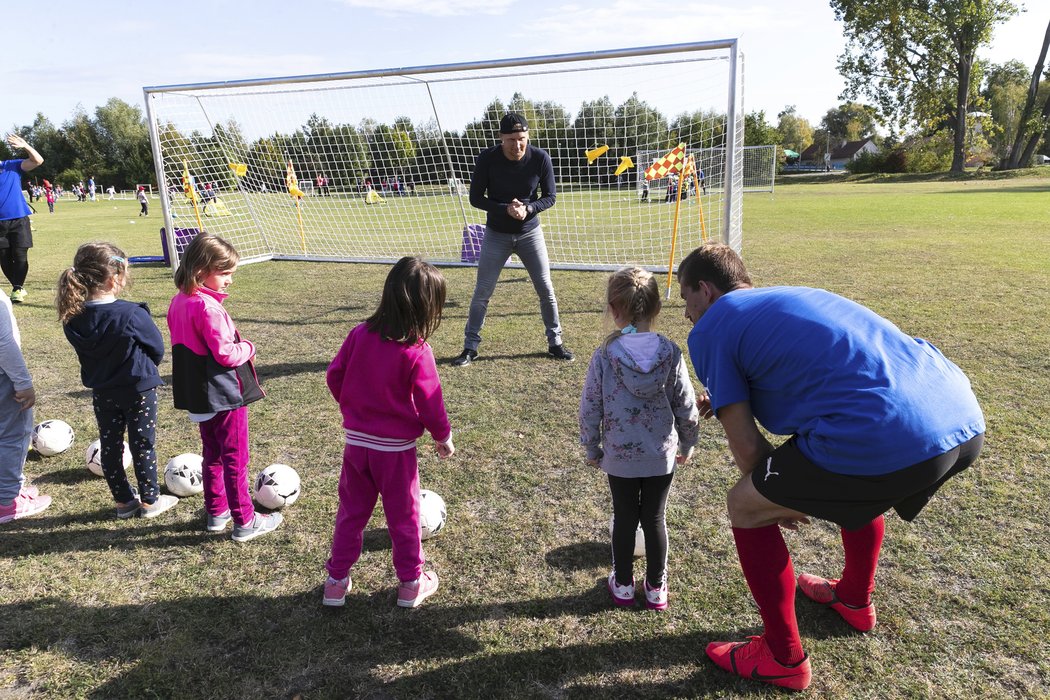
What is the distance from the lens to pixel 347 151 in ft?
38.0

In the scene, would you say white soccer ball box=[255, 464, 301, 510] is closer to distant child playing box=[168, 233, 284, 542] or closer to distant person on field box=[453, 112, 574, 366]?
distant child playing box=[168, 233, 284, 542]

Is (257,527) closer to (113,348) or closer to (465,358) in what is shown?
(113,348)

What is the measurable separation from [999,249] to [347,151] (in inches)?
459

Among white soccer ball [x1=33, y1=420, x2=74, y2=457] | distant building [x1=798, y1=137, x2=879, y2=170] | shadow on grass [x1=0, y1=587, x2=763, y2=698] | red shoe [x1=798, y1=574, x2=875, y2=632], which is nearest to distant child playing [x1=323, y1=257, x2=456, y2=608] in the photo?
shadow on grass [x1=0, y1=587, x2=763, y2=698]

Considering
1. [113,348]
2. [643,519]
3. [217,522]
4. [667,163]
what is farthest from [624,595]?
→ [667,163]

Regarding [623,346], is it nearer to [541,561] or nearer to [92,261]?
[541,561]

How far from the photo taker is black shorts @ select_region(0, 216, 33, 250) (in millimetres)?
8188

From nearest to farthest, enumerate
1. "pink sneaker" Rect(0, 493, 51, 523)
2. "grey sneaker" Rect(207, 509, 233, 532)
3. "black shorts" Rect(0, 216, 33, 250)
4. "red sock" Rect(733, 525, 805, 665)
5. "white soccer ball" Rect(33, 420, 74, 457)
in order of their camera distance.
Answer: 1. "red sock" Rect(733, 525, 805, 665)
2. "grey sneaker" Rect(207, 509, 233, 532)
3. "pink sneaker" Rect(0, 493, 51, 523)
4. "white soccer ball" Rect(33, 420, 74, 457)
5. "black shorts" Rect(0, 216, 33, 250)

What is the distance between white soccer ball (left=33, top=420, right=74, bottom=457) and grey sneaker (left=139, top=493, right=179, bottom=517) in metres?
1.18

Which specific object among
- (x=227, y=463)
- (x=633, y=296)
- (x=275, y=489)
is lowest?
(x=275, y=489)

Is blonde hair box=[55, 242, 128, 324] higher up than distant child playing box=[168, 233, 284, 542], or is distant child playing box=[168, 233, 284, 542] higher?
blonde hair box=[55, 242, 128, 324]

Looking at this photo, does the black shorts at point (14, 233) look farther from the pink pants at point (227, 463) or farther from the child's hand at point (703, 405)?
the child's hand at point (703, 405)

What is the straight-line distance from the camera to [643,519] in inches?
102

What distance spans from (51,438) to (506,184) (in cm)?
381
